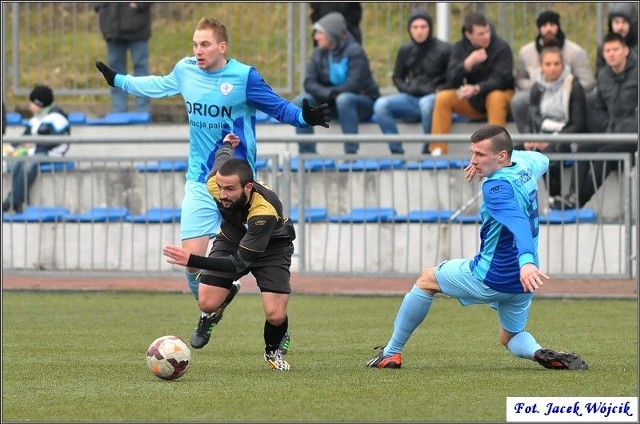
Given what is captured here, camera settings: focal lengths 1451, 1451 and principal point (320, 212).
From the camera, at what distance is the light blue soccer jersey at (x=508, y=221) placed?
26.7ft

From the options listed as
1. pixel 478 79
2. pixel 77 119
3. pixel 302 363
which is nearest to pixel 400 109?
pixel 478 79

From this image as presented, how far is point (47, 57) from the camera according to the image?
66.1ft

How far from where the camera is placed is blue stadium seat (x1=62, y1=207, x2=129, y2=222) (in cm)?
1546

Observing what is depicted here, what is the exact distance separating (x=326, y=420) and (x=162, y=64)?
1404 centimetres

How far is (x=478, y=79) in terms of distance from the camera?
53.5ft

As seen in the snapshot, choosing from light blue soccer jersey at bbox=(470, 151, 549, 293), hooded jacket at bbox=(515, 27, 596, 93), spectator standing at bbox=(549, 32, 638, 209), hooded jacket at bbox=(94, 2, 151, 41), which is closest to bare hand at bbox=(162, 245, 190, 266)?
light blue soccer jersey at bbox=(470, 151, 549, 293)

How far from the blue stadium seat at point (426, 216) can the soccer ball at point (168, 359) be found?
6.96 meters

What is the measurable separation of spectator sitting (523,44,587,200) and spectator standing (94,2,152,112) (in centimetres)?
551

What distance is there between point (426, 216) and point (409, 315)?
6.25 metres

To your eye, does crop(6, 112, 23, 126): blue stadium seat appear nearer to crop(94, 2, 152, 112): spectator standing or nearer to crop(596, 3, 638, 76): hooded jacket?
crop(94, 2, 152, 112): spectator standing

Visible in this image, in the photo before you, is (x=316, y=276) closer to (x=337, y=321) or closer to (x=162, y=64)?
(x=337, y=321)

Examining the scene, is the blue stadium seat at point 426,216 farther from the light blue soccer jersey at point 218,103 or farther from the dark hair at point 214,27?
the dark hair at point 214,27

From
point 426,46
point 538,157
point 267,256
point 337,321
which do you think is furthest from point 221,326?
point 426,46

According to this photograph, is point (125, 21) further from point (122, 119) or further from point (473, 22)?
point (473, 22)
